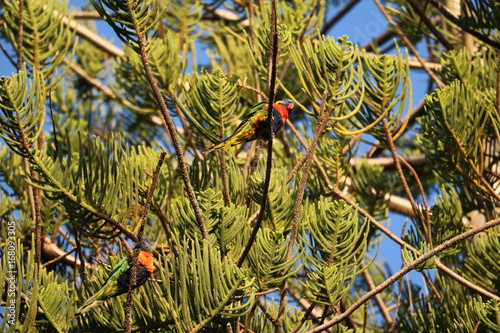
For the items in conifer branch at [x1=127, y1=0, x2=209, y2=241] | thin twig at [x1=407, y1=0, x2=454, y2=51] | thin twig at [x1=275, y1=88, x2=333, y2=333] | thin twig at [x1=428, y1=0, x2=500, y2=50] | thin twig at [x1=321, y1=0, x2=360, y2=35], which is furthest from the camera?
thin twig at [x1=321, y1=0, x2=360, y2=35]

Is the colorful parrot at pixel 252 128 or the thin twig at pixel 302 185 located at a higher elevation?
the colorful parrot at pixel 252 128

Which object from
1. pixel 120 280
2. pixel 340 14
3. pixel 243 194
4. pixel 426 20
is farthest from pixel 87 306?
pixel 340 14

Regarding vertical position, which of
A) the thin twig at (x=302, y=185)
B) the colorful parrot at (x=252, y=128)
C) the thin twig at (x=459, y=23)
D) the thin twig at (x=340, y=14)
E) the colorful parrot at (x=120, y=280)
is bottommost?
the colorful parrot at (x=120, y=280)

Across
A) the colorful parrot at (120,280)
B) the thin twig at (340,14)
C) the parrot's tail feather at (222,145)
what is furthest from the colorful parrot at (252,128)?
the thin twig at (340,14)

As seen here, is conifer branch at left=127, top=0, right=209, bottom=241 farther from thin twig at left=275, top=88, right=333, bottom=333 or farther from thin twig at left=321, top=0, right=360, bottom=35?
thin twig at left=321, top=0, right=360, bottom=35

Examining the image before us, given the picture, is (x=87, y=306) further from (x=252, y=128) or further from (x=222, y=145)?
(x=252, y=128)

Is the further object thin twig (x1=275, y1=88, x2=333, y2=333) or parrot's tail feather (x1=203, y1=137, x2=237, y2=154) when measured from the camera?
parrot's tail feather (x1=203, y1=137, x2=237, y2=154)

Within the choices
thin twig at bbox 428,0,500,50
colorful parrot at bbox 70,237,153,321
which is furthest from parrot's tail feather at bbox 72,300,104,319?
thin twig at bbox 428,0,500,50

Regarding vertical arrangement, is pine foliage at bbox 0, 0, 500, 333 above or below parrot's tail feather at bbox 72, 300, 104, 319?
above

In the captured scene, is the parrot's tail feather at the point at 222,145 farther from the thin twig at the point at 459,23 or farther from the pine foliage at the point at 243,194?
the thin twig at the point at 459,23

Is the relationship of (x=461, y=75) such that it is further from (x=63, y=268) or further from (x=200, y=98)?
(x=63, y=268)

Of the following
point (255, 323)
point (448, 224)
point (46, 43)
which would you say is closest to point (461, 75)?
point (448, 224)

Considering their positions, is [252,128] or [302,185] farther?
[252,128]

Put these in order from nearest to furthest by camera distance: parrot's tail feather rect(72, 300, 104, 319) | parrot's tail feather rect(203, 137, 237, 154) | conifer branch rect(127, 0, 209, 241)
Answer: conifer branch rect(127, 0, 209, 241) → parrot's tail feather rect(72, 300, 104, 319) → parrot's tail feather rect(203, 137, 237, 154)
